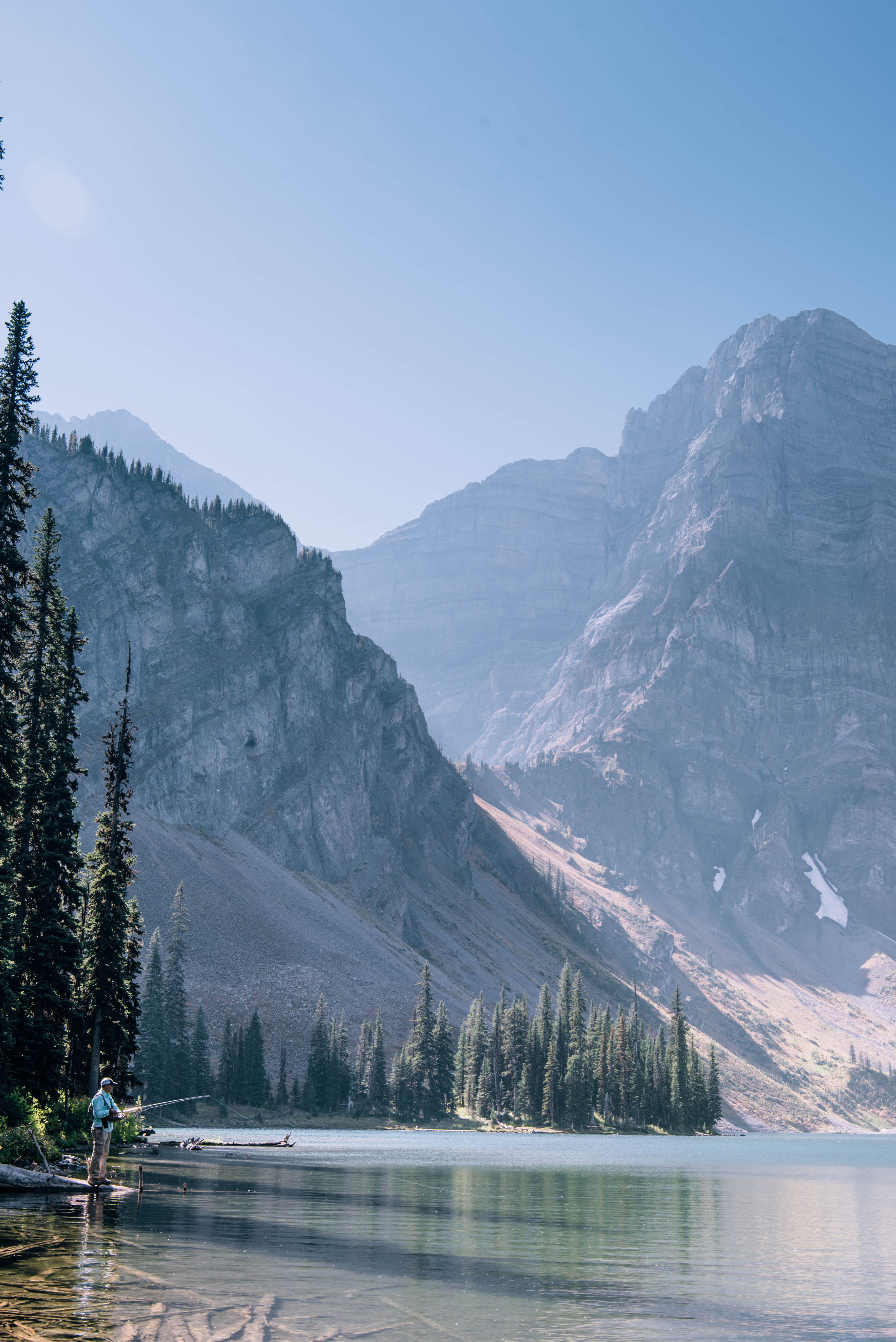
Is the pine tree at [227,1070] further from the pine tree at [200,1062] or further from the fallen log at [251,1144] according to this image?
the fallen log at [251,1144]

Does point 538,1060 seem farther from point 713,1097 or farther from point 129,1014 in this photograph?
point 129,1014

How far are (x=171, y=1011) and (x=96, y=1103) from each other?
123577mm

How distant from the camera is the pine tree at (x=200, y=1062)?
146500mm

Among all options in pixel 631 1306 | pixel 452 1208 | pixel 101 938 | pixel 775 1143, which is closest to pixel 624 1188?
pixel 452 1208

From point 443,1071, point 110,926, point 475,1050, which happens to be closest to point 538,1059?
point 475,1050

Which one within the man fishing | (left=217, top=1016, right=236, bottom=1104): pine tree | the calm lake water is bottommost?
(left=217, top=1016, right=236, bottom=1104): pine tree

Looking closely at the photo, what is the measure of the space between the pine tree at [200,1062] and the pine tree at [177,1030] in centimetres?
45

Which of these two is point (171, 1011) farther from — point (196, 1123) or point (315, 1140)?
point (315, 1140)

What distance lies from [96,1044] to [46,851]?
460 inches

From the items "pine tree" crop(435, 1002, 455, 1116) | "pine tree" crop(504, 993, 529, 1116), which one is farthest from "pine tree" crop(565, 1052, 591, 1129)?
"pine tree" crop(435, 1002, 455, 1116)

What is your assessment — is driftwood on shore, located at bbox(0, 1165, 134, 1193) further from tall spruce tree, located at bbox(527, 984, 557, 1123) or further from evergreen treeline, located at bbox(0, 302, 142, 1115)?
tall spruce tree, located at bbox(527, 984, 557, 1123)

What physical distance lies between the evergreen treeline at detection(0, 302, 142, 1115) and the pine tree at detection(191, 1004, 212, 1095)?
88.8 m

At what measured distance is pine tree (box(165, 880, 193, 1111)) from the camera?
14425cm

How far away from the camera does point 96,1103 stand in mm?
33812
